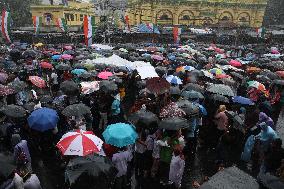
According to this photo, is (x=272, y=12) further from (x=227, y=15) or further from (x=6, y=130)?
(x=6, y=130)

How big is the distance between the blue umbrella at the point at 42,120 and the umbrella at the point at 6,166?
182 centimetres

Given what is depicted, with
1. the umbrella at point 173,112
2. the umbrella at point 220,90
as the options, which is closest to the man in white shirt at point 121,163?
the umbrella at point 173,112

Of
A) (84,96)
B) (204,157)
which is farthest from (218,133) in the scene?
(84,96)

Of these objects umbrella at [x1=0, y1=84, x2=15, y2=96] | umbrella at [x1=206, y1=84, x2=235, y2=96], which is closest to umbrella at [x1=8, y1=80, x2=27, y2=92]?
umbrella at [x1=0, y1=84, x2=15, y2=96]

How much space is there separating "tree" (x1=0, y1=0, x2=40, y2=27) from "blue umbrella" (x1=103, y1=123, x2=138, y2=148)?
1848 inches

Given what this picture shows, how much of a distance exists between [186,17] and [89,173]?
4810 cm

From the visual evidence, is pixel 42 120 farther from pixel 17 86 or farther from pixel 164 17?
pixel 164 17

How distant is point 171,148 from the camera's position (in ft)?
22.0

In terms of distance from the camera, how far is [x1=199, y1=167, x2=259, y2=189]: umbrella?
166 inches

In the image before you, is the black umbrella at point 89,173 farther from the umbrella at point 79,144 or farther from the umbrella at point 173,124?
the umbrella at point 173,124

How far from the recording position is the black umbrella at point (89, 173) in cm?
492

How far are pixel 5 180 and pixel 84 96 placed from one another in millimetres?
5138

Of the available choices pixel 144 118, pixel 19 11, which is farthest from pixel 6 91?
pixel 19 11

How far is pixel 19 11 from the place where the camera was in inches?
1982
